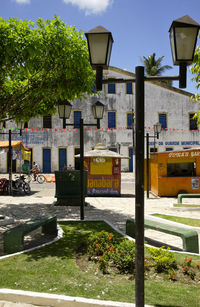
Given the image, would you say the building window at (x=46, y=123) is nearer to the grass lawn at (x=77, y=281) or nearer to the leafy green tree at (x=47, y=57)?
the leafy green tree at (x=47, y=57)

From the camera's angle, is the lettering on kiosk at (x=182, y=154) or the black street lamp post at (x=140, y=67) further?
the lettering on kiosk at (x=182, y=154)

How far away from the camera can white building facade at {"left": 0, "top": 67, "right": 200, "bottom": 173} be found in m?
31.6

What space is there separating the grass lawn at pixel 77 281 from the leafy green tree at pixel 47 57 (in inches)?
183

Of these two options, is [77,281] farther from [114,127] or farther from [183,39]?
[114,127]

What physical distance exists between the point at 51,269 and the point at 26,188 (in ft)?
39.0

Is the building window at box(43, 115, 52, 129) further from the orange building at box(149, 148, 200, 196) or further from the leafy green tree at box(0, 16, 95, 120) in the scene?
the leafy green tree at box(0, 16, 95, 120)

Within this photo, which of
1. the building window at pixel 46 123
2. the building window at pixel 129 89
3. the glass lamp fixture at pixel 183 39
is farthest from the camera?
the building window at pixel 129 89

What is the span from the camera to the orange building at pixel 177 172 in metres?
14.8

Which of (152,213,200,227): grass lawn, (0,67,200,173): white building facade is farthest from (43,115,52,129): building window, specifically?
(152,213,200,227): grass lawn

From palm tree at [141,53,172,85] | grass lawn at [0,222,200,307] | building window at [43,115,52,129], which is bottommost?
grass lawn at [0,222,200,307]

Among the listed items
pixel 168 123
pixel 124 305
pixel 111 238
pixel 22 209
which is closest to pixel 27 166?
pixel 22 209

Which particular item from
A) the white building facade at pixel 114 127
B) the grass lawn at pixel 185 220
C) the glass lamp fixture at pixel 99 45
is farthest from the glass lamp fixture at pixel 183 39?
the white building facade at pixel 114 127

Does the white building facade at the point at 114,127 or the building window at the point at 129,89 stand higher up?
the building window at the point at 129,89

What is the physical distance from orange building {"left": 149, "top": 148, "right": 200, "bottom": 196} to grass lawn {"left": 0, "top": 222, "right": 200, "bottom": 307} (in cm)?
988
